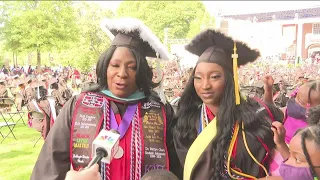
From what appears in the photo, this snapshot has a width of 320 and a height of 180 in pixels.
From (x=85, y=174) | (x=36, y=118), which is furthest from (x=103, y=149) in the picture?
(x=36, y=118)

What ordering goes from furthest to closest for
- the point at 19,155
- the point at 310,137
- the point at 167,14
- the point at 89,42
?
the point at 167,14 → the point at 89,42 → the point at 19,155 → the point at 310,137

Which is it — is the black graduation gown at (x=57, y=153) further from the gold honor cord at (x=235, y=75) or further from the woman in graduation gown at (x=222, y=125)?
the gold honor cord at (x=235, y=75)

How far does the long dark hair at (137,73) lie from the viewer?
84.7 inches

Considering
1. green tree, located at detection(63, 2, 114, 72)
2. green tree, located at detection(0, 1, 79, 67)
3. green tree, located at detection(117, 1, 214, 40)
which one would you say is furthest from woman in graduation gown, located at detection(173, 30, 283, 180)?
green tree, located at detection(117, 1, 214, 40)

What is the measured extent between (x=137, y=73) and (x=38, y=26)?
2094 centimetres

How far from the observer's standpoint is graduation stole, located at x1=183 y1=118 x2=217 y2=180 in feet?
6.81

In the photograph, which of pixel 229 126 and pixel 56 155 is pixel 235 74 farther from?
pixel 56 155

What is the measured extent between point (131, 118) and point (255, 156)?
816 millimetres

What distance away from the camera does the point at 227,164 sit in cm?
198

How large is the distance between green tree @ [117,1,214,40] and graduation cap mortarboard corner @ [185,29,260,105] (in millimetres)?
40165

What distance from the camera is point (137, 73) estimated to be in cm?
214

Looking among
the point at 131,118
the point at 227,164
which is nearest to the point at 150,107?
the point at 131,118

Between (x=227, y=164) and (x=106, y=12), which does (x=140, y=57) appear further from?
(x=106, y=12)

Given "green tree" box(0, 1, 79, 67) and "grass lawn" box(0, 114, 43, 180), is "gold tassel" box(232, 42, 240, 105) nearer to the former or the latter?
"grass lawn" box(0, 114, 43, 180)
